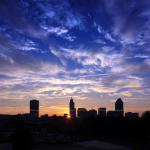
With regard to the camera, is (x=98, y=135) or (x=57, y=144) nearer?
(x=57, y=144)

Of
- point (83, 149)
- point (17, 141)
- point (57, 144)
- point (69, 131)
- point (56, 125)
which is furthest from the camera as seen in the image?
point (56, 125)

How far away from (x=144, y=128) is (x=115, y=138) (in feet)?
39.3

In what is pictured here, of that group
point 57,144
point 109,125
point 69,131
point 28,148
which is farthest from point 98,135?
point 28,148

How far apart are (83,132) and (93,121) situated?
1205 cm

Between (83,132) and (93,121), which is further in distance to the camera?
(93,121)

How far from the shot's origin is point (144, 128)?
133 m

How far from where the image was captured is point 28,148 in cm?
6341

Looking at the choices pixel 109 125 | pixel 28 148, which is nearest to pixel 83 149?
pixel 28 148

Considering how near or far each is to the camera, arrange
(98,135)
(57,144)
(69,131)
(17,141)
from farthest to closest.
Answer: (69,131) → (98,135) → (57,144) → (17,141)

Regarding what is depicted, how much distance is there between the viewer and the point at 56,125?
186 metres

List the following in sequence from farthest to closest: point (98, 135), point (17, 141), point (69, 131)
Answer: point (69, 131), point (98, 135), point (17, 141)

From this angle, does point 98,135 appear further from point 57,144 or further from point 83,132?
point 57,144

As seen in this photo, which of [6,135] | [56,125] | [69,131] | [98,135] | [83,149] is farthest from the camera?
[56,125]

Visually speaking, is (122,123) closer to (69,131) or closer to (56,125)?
(69,131)
